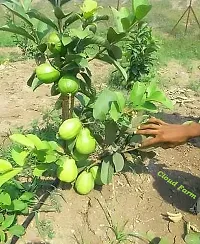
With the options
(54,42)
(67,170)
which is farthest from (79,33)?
(67,170)

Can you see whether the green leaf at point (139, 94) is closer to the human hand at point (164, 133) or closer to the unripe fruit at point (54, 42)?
the human hand at point (164, 133)

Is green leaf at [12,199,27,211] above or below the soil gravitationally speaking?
above

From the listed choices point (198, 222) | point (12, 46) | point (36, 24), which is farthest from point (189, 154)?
point (12, 46)

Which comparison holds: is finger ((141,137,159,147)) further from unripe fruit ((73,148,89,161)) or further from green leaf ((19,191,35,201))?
green leaf ((19,191,35,201))

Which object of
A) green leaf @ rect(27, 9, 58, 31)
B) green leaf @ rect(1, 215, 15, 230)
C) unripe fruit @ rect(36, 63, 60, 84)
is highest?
green leaf @ rect(27, 9, 58, 31)

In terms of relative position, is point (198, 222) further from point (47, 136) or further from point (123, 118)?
point (47, 136)

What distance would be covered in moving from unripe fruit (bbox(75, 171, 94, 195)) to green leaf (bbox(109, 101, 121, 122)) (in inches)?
19.1

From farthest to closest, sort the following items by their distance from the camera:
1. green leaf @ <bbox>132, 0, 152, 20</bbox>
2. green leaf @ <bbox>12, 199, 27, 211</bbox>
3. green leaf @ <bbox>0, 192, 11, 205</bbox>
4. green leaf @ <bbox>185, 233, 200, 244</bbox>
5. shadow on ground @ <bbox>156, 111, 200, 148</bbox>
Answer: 1. shadow on ground @ <bbox>156, 111, 200, 148</bbox>
2. green leaf @ <bbox>185, 233, 200, 244</bbox>
3. green leaf @ <bbox>12, 199, 27, 211</bbox>
4. green leaf @ <bbox>0, 192, 11, 205</bbox>
5. green leaf @ <bbox>132, 0, 152, 20</bbox>

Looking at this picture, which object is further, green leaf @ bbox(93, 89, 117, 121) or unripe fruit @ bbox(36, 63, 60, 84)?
green leaf @ bbox(93, 89, 117, 121)

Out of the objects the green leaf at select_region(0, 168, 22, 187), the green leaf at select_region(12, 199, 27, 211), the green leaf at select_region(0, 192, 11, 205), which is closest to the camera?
the green leaf at select_region(0, 168, 22, 187)

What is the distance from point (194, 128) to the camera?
2.22 metres

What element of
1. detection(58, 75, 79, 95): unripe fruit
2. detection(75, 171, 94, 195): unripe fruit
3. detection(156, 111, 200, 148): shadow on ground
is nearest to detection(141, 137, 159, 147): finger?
detection(75, 171, 94, 195): unripe fruit

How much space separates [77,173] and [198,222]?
2.64 feet

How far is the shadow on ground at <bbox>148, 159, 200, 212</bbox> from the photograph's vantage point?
8.82 feet
